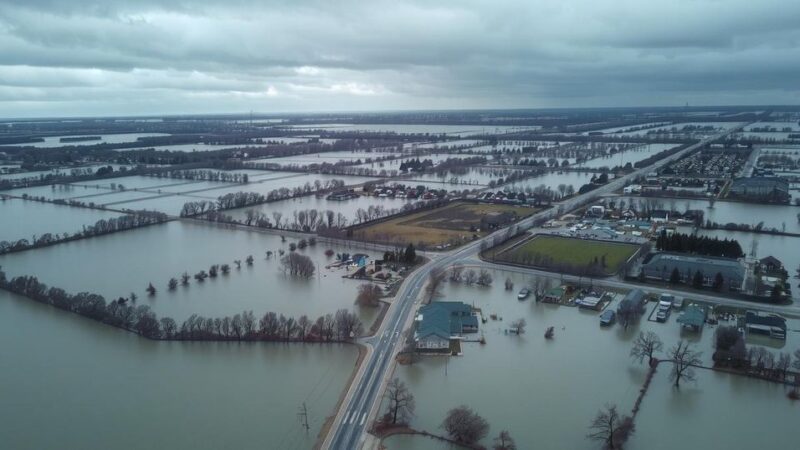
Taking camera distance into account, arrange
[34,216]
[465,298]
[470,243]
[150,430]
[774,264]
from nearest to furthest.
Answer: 1. [150,430]
2. [465,298]
3. [774,264]
4. [470,243]
5. [34,216]

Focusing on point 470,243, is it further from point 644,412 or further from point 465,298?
point 644,412

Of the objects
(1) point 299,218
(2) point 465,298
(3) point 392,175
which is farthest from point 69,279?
(3) point 392,175

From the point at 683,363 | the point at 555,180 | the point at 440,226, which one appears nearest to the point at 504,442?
the point at 683,363

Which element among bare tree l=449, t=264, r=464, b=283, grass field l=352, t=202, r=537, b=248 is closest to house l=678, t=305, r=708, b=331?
bare tree l=449, t=264, r=464, b=283

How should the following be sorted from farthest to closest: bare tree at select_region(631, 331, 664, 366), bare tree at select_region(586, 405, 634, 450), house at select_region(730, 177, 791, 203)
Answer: house at select_region(730, 177, 791, 203)
bare tree at select_region(631, 331, 664, 366)
bare tree at select_region(586, 405, 634, 450)

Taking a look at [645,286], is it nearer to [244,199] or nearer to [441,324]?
[441,324]

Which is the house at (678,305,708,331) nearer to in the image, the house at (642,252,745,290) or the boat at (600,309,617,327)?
the boat at (600,309,617,327)

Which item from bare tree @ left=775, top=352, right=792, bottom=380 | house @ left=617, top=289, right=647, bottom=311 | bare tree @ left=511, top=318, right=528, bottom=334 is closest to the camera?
bare tree @ left=775, top=352, right=792, bottom=380

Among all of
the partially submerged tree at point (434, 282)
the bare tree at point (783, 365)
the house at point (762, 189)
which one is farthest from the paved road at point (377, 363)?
the house at point (762, 189)
